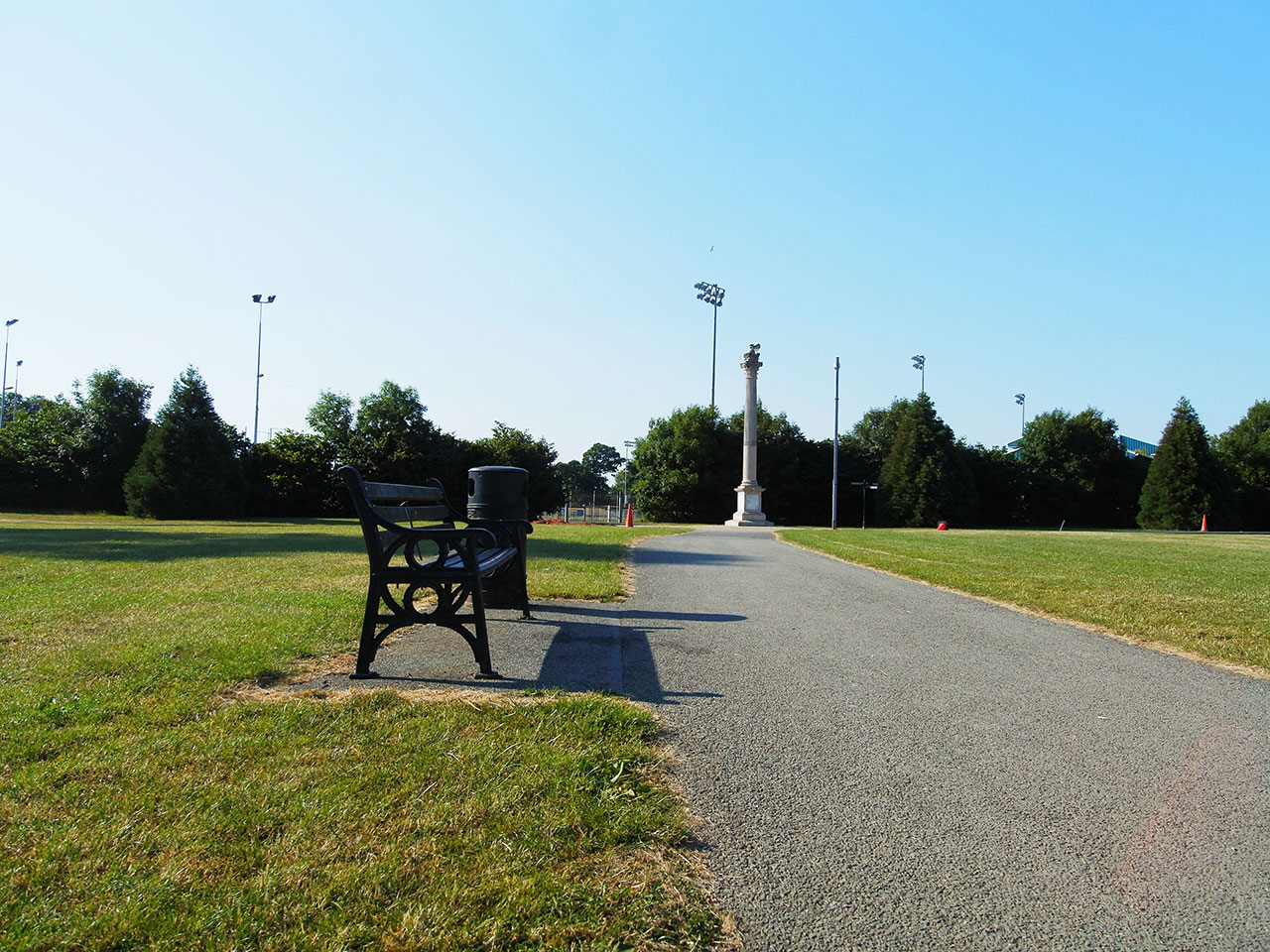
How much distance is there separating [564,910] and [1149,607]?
7588 mm

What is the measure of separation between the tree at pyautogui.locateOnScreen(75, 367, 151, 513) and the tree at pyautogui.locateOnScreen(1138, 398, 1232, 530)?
57.4 m

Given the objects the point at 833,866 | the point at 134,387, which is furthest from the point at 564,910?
the point at 134,387

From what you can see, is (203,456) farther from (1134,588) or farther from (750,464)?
(1134,588)

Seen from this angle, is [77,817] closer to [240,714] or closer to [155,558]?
[240,714]

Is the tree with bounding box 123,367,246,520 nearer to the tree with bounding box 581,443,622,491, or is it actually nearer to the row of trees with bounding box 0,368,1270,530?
the row of trees with bounding box 0,368,1270,530

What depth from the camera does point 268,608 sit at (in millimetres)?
6176

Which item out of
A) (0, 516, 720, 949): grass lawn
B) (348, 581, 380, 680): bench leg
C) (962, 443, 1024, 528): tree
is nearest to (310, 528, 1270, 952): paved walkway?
(348, 581, 380, 680): bench leg

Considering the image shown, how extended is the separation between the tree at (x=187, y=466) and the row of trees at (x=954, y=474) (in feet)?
83.6

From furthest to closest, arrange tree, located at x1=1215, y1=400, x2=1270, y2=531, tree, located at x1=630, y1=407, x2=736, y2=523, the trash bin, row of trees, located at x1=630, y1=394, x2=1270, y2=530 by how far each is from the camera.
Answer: tree, located at x1=1215, y1=400, x2=1270, y2=531
tree, located at x1=630, y1=407, x2=736, y2=523
row of trees, located at x1=630, y1=394, x2=1270, y2=530
the trash bin

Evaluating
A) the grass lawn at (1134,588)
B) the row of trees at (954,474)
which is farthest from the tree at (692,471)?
the grass lawn at (1134,588)

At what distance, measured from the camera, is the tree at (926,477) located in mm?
49656

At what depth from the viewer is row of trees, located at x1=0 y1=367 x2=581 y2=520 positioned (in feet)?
123

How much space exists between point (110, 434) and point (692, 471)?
33.2m

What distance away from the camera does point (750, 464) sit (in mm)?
44625
